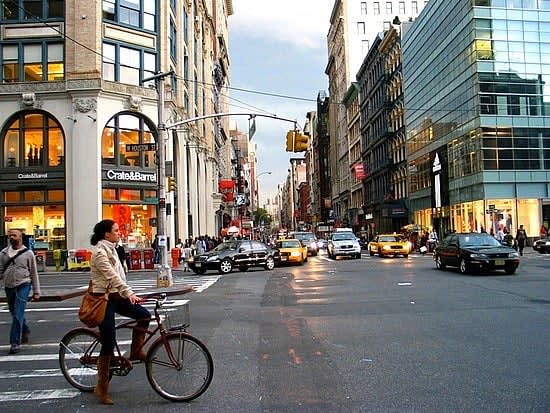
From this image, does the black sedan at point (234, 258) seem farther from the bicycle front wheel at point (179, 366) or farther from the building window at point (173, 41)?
the bicycle front wheel at point (179, 366)

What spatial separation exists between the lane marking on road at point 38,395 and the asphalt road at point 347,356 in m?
0.01

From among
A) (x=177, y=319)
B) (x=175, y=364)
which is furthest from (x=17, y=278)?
(x=175, y=364)

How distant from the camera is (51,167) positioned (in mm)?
34969

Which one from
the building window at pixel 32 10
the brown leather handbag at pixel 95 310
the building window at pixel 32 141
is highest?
the building window at pixel 32 10

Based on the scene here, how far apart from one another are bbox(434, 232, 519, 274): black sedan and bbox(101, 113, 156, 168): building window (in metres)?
20.7

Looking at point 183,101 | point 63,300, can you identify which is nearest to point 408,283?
point 63,300

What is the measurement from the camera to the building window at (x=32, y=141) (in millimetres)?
35219

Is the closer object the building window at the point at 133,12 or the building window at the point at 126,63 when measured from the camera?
the building window at the point at 126,63

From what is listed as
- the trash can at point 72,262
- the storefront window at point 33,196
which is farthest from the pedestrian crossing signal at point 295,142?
the storefront window at point 33,196

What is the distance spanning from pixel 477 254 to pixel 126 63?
24.7 m

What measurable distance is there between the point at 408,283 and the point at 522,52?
35.4m

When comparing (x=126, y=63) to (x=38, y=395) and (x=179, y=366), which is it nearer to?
(x=38, y=395)

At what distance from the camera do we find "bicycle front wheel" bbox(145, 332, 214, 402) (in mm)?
6398

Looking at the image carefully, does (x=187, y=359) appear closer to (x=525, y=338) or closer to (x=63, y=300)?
(x=525, y=338)
